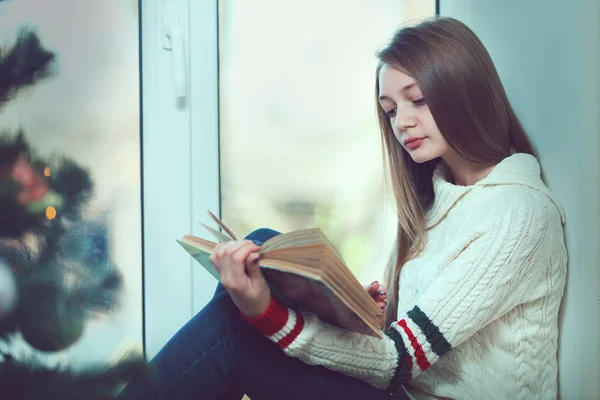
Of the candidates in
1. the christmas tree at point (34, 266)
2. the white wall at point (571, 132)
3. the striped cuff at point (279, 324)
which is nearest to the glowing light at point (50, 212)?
the christmas tree at point (34, 266)

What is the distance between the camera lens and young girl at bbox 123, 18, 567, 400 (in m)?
0.80

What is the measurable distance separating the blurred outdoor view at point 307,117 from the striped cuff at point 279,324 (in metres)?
0.63

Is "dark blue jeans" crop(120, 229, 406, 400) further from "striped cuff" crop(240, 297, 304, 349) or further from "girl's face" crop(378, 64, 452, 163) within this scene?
"girl's face" crop(378, 64, 452, 163)

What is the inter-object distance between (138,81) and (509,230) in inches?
34.9

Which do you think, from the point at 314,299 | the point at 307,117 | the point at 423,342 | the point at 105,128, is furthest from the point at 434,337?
the point at 105,128

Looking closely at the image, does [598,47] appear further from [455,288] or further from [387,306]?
[387,306]

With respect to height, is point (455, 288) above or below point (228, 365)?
above

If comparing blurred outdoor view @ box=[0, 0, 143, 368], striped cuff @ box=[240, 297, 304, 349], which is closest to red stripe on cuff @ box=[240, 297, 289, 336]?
striped cuff @ box=[240, 297, 304, 349]

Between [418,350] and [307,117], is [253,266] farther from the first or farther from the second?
[307,117]

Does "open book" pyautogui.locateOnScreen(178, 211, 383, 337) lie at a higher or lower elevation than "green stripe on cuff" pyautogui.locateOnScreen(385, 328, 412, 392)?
higher

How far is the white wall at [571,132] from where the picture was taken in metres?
0.78

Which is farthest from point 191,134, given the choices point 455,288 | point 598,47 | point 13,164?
point 598,47

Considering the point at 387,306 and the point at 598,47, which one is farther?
the point at 387,306

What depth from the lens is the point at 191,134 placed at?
1322 millimetres
